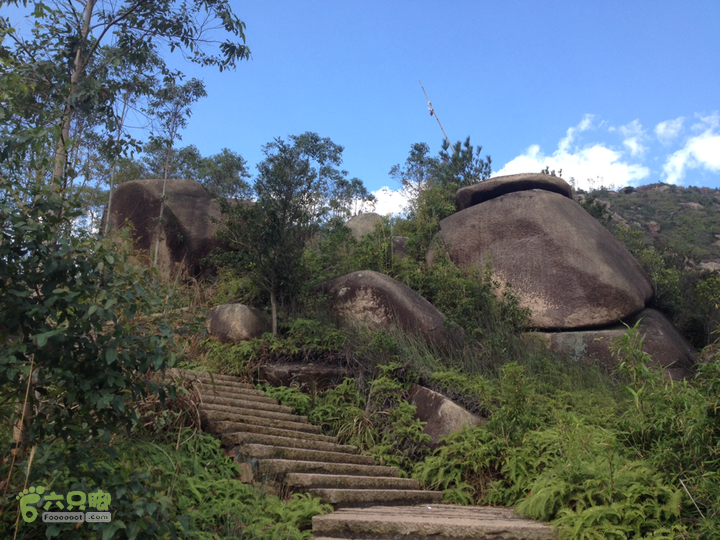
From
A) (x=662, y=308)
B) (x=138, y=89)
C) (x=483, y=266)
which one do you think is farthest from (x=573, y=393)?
(x=138, y=89)

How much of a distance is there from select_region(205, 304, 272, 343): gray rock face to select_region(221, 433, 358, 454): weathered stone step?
2.46 meters

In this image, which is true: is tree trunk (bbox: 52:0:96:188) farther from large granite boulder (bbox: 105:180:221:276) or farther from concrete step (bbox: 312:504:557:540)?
large granite boulder (bbox: 105:180:221:276)

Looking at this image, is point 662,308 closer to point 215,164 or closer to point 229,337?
point 229,337

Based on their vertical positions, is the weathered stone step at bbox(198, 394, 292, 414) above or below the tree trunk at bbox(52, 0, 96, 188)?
below

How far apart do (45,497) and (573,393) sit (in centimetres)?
612

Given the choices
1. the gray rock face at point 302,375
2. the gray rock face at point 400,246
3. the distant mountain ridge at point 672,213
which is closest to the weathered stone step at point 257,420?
the gray rock face at point 302,375

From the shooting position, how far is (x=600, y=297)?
10.1 meters

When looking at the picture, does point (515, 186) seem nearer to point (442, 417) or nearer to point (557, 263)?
point (557, 263)

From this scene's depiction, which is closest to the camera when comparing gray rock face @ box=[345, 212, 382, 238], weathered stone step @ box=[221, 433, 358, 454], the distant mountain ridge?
weathered stone step @ box=[221, 433, 358, 454]

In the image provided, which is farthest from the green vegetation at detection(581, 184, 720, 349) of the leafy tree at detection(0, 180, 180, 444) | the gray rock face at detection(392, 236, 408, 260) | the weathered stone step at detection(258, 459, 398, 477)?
the leafy tree at detection(0, 180, 180, 444)

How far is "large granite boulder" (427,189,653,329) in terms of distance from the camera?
401 inches

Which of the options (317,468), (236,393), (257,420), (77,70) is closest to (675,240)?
(236,393)

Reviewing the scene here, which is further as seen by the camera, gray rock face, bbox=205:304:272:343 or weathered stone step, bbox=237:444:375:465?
gray rock face, bbox=205:304:272:343

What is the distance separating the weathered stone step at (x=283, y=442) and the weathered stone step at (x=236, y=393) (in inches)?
40.4
